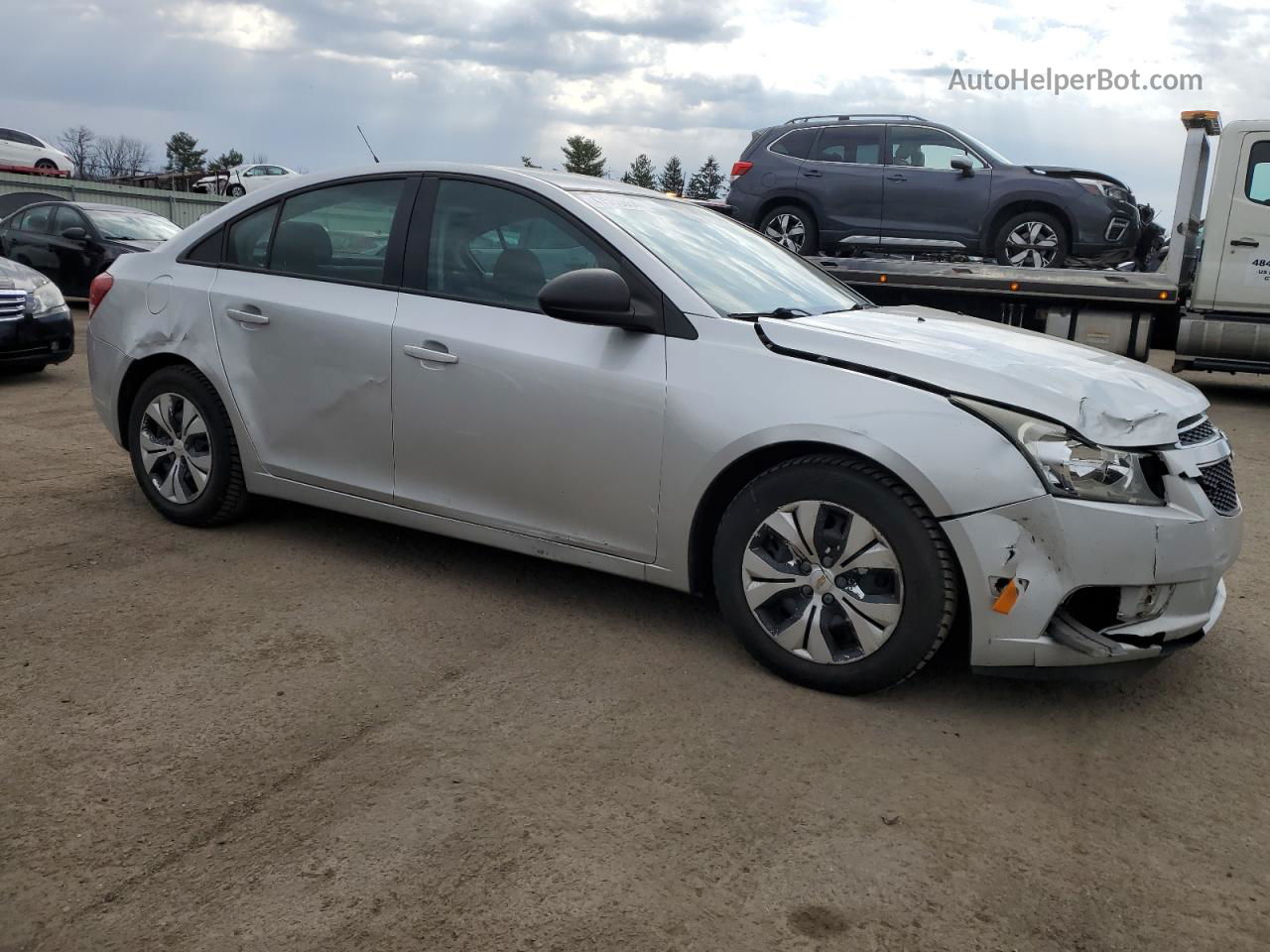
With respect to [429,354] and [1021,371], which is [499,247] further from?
[1021,371]

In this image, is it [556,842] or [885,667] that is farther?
[885,667]

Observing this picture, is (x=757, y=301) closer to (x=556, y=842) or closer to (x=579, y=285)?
(x=579, y=285)

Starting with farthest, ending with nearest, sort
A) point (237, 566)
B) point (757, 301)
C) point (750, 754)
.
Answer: point (237, 566) → point (757, 301) → point (750, 754)

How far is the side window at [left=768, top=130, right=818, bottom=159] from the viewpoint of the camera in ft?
40.9

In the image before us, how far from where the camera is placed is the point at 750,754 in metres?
3.19

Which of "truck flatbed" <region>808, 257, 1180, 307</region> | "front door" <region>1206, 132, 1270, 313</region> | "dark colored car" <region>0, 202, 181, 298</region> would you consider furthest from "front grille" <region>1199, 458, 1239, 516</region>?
"dark colored car" <region>0, 202, 181, 298</region>

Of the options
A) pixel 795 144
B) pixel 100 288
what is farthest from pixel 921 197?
pixel 100 288

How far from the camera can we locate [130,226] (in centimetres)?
1477

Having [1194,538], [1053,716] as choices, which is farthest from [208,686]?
[1194,538]

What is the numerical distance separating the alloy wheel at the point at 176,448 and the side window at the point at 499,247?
54.2 inches

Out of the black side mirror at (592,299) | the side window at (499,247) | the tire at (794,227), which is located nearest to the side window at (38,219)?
the tire at (794,227)

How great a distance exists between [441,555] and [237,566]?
0.82m

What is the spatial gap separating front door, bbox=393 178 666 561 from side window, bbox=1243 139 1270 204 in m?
8.84

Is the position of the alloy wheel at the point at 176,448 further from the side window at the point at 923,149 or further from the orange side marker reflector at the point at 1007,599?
the side window at the point at 923,149
